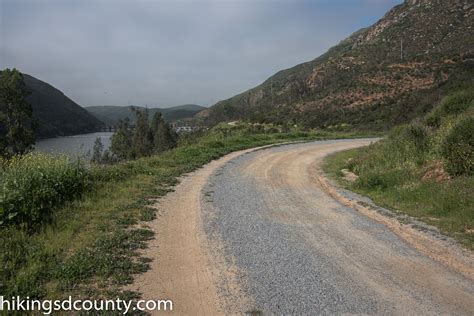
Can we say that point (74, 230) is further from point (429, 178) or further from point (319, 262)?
point (429, 178)

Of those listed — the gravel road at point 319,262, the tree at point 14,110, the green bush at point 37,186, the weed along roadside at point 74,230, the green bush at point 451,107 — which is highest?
the tree at point 14,110

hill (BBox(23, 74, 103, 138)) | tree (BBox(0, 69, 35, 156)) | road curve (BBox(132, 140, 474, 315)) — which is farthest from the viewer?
hill (BBox(23, 74, 103, 138))

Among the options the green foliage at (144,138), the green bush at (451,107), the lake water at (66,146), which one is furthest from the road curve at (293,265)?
the green foliage at (144,138)

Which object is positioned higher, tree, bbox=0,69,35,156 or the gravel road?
tree, bbox=0,69,35,156

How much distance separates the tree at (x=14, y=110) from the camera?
Result: 3609cm

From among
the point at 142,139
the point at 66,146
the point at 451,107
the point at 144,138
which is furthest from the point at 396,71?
the point at 142,139

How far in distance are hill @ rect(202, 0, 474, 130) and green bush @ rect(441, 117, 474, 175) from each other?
29.0 meters

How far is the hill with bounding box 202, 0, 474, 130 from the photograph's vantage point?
46625mm

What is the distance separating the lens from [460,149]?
9125mm

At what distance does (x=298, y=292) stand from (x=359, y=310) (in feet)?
2.41

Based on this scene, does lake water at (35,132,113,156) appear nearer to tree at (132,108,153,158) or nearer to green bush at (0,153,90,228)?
green bush at (0,153,90,228)

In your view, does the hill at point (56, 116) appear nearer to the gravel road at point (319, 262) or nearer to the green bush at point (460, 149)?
the gravel road at point (319, 262)

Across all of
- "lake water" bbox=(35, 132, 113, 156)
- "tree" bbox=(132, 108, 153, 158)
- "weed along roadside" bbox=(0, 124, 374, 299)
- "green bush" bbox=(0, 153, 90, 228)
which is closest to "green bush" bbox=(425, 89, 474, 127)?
"weed along roadside" bbox=(0, 124, 374, 299)

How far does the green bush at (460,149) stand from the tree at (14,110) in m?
37.0
